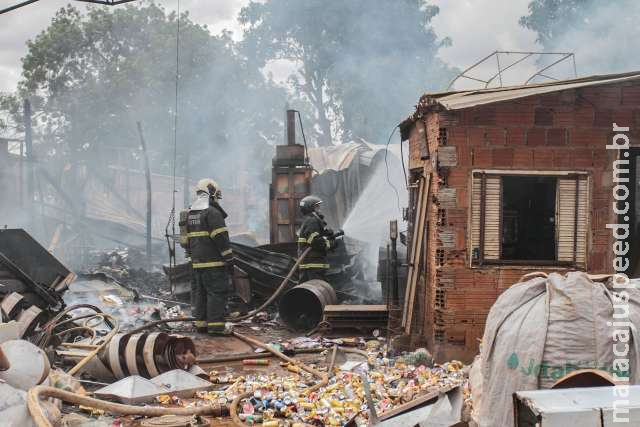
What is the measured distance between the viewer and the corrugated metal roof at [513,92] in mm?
6773

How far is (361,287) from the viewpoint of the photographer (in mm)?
12711

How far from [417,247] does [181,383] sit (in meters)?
3.34

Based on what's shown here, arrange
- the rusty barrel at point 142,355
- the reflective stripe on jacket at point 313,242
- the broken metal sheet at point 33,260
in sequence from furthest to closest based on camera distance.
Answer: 1. the reflective stripe on jacket at point 313,242
2. the broken metal sheet at point 33,260
3. the rusty barrel at point 142,355

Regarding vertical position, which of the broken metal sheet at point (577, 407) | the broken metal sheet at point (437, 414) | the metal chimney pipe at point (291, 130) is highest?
the metal chimney pipe at point (291, 130)

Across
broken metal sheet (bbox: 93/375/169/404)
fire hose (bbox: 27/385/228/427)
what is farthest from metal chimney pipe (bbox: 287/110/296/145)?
fire hose (bbox: 27/385/228/427)

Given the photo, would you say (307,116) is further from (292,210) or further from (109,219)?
(292,210)

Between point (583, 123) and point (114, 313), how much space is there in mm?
7605

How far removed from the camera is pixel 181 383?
6.44m

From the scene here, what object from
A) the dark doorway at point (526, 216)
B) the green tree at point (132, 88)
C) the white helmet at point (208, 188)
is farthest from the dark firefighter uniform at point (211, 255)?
the green tree at point (132, 88)

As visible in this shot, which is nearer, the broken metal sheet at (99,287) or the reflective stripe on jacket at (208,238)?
the reflective stripe on jacket at (208,238)

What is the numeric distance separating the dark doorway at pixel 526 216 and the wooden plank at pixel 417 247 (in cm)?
129

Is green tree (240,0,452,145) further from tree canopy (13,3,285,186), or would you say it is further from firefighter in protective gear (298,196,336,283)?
firefighter in protective gear (298,196,336,283)

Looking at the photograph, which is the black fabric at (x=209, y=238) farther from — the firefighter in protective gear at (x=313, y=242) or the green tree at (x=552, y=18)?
the green tree at (x=552, y=18)

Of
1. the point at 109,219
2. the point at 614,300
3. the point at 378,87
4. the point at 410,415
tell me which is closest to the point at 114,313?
the point at 410,415
